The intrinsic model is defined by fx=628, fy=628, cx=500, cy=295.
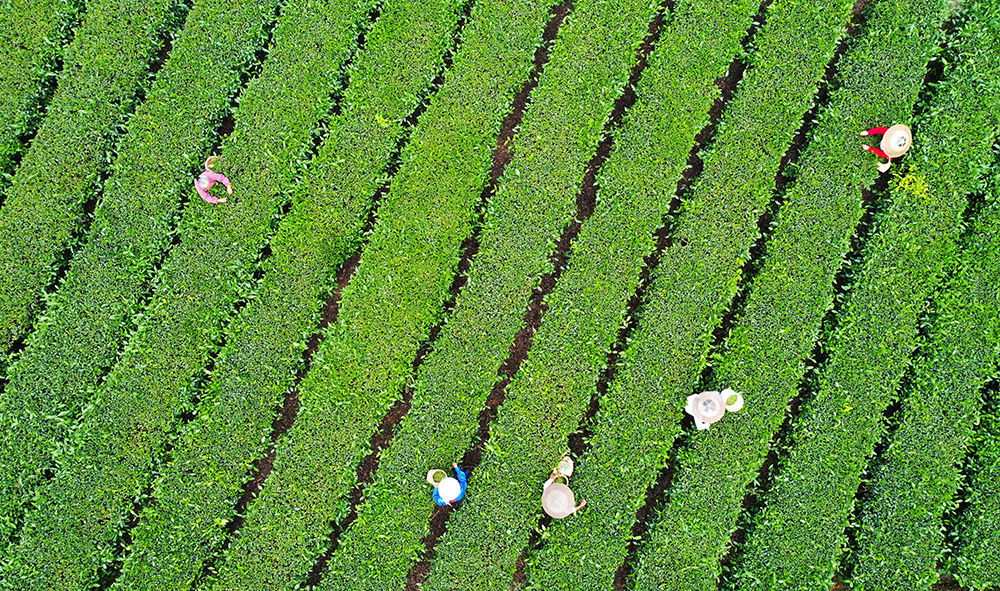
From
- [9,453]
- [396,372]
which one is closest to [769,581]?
[396,372]

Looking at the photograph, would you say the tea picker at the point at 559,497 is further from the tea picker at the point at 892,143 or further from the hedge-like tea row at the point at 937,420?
the tea picker at the point at 892,143

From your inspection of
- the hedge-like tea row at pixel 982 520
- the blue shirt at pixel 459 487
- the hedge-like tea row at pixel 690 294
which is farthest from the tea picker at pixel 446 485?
the hedge-like tea row at pixel 982 520

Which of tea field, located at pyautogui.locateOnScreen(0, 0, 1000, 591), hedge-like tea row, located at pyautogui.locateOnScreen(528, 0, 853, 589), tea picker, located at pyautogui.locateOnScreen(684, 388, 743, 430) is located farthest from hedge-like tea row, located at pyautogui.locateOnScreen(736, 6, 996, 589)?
hedge-like tea row, located at pyautogui.locateOnScreen(528, 0, 853, 589)

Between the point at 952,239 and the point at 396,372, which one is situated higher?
the point at 952,239

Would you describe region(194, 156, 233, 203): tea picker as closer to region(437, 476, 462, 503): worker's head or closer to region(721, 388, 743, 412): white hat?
region(437, 476, 462, 503): worker's head

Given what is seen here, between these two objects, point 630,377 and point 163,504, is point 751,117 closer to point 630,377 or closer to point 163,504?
point 630,377

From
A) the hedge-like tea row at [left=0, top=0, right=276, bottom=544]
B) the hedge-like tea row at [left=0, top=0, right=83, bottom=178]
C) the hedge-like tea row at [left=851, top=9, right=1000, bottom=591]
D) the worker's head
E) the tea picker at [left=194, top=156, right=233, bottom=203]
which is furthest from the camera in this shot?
the hedge-like tea row at [left=0, top=0, right=83, bottom=178]
